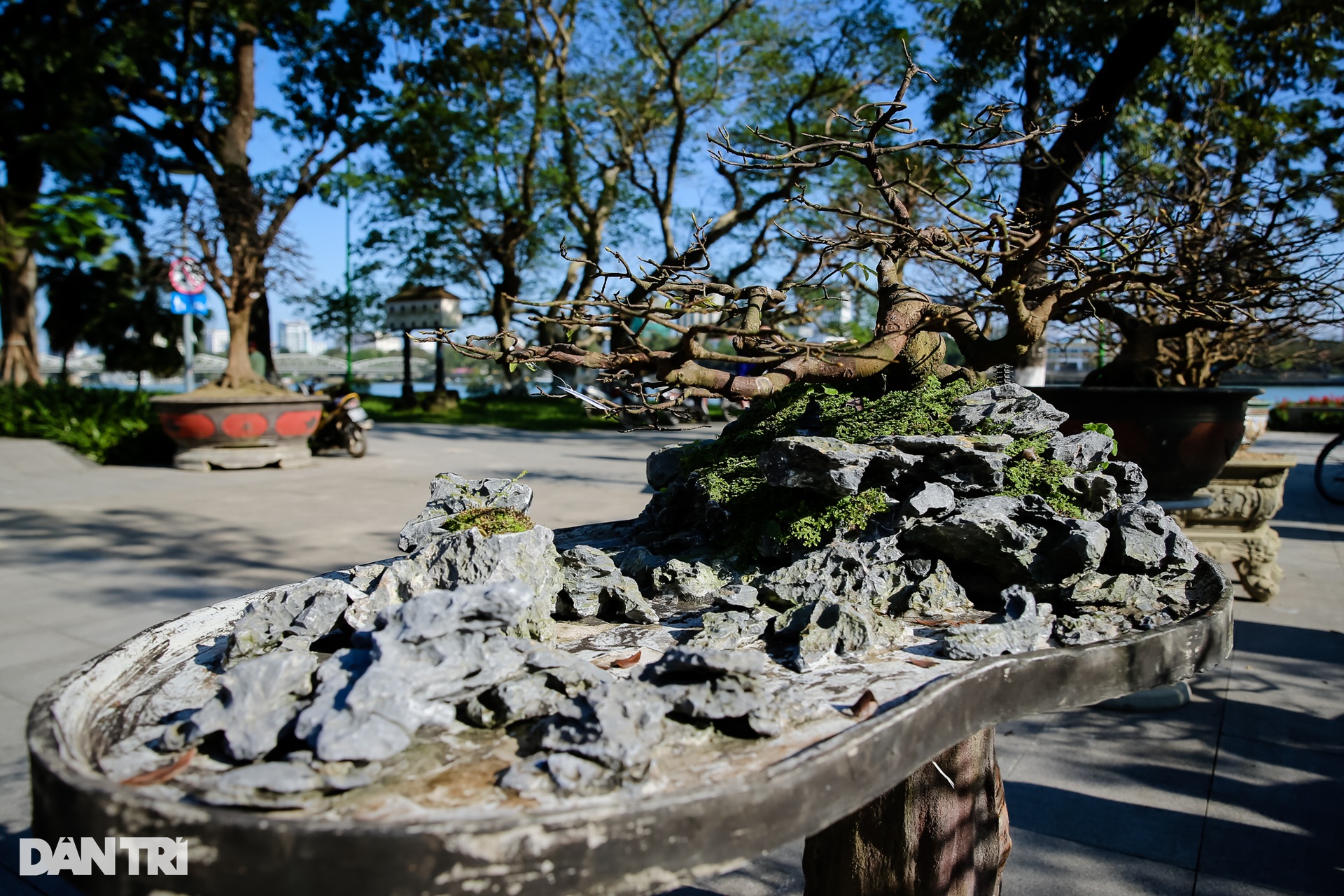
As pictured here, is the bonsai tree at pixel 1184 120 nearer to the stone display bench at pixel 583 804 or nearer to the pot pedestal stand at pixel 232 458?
the stone display bench at pixel 583 804

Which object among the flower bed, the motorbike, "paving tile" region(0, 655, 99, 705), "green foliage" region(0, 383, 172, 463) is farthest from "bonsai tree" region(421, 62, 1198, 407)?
the flower bed

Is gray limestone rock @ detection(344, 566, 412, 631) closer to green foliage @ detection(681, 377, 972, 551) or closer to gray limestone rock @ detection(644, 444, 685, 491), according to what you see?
green foliage @ detection(681, 377, 972, 551)

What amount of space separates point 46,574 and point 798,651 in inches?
216

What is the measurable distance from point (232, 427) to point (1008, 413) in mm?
9435

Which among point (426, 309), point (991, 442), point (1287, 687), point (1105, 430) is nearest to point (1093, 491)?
point (991, 442)

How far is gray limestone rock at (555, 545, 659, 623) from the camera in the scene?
1679mm

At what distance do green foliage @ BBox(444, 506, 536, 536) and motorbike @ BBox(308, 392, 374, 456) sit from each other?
9577 millimetres

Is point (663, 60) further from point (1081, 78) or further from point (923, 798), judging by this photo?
point (923, 798)

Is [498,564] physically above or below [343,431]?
above

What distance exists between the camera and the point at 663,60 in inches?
603

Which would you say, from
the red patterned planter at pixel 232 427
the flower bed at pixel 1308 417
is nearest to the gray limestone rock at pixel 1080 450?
the red patterned planter at pixel 232 427

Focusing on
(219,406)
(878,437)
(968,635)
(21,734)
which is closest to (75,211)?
(219,406)

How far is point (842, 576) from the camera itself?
1.74m

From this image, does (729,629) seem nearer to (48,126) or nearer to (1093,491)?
(1093,491)
